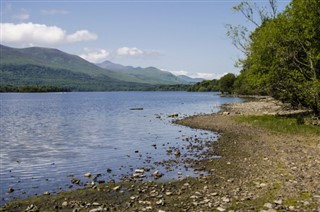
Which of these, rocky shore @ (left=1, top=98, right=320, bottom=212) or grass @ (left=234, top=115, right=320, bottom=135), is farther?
grass @ (left=234, top=115, right=320, bottom=135)

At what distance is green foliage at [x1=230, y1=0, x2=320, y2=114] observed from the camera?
3603 cm

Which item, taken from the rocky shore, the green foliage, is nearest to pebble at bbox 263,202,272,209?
the rocky shore

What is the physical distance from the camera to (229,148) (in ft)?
101

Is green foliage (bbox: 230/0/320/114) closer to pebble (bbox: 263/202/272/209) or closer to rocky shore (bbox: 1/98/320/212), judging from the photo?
rocky shore (bbox: 1/98/320/212)

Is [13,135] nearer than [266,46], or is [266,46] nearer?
[266,46]

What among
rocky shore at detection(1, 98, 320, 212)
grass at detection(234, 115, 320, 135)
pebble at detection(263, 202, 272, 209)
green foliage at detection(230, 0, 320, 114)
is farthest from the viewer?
green foliage at detection(230, 0, 320, 114)

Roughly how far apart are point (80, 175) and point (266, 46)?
28.3 meters

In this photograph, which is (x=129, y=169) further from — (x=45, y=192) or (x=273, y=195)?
(x=273, y=195)

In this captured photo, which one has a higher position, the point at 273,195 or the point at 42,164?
the point at 273,195

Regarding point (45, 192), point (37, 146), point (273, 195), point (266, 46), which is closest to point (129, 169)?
point (45, 192)

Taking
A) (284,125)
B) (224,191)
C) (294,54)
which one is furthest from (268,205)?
(294,54)

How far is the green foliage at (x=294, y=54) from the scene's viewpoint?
118 feet

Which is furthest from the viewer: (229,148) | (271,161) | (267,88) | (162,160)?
(267,88)

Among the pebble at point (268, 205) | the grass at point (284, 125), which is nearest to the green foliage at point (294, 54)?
the grass at point (284, 125)
